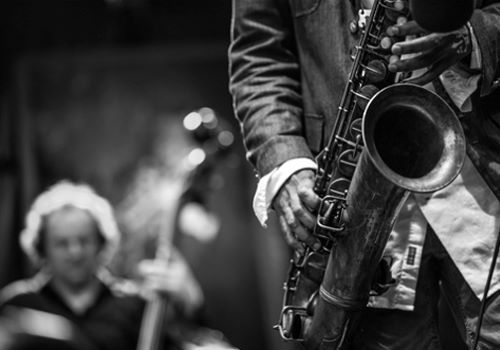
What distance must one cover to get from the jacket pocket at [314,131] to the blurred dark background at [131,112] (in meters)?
3.61

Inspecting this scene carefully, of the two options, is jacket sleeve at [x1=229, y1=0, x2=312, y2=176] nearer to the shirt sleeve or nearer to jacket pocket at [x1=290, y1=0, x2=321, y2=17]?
jacket pocket at [x1=290, y1=0, x2=321, y2=17]

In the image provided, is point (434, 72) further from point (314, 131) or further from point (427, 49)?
point (314, 131)

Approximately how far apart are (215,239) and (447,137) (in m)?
4.18

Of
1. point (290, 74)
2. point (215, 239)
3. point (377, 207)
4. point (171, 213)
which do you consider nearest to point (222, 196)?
point (215, 239)

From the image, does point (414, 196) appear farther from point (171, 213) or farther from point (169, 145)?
point (169, 145)

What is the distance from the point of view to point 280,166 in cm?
211

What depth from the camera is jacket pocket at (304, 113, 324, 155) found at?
217cm

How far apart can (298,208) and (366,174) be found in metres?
Result: 0.20

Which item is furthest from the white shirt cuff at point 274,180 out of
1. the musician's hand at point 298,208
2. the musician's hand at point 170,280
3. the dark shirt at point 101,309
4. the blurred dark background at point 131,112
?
the blurred dark background at point 131,112

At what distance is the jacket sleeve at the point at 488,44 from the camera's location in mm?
1860

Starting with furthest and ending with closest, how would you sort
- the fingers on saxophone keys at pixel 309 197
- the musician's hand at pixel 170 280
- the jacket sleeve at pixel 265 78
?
the musician's hand at pixel 170 280, the jacket sleeve at pixel 265 78, the fingers on saxophone keys at pixel 309 197

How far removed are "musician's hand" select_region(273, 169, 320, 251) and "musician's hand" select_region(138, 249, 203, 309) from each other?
2761 mm

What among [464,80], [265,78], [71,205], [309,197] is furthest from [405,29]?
[71,205]

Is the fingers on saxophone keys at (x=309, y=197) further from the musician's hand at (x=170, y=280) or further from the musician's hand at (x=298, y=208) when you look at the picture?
the musician's hand at (x=170, y=280)
